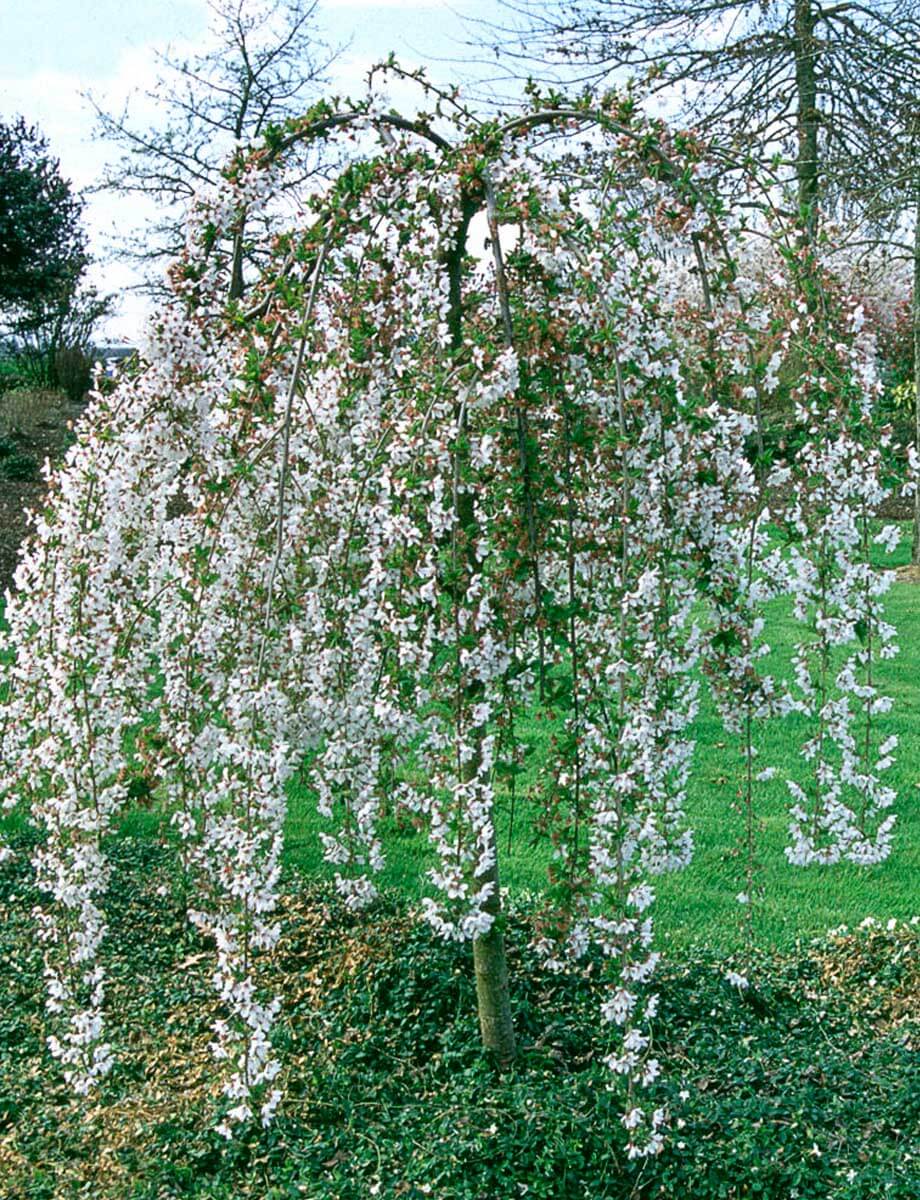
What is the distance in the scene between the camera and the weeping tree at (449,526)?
2.34 m

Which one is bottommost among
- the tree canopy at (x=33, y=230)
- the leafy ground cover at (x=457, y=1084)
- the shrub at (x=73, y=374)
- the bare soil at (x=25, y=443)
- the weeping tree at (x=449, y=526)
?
the leafy ground cover at (x=457, y=1084)

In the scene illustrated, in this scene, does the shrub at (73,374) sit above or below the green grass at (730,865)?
above

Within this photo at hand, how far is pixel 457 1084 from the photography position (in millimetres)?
2984

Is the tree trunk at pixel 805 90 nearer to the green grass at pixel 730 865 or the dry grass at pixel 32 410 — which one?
the green grass at pixel 730 865

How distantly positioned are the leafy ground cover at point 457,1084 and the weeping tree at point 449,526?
0.18 meters

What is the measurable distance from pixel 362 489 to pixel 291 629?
35 cm

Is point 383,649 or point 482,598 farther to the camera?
point 383,649

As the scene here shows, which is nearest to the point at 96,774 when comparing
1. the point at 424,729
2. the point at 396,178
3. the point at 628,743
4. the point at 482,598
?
the point at 424,729

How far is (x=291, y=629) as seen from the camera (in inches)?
104

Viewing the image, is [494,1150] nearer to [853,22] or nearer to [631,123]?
[631,123]

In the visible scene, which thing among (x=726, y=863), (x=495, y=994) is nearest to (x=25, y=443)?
(x=726, y=863)

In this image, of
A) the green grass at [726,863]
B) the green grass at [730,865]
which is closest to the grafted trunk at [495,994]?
the green grass at [730,865]

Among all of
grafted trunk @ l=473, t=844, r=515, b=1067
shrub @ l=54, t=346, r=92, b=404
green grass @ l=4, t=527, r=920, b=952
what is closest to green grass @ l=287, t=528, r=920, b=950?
green grass @ l=4, t=527, r=920, b=952

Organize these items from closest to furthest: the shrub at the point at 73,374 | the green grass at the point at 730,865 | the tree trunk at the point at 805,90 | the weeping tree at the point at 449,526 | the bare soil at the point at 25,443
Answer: the weeping tree at the point at 449,526 < the green grass at the point at 730,865 < the tree trunk at the point at 805,90 < the bare soil at the point at 25,443 < the shrub at the point at 73,374
